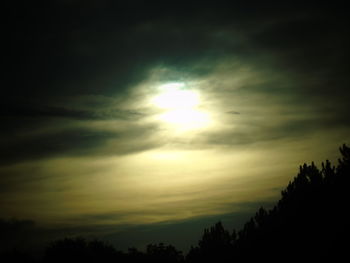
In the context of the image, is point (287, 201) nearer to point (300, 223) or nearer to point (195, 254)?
point (300, 223)

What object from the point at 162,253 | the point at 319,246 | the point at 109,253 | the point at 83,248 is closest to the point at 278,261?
the point at 319,246

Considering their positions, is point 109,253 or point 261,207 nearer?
point 261,207

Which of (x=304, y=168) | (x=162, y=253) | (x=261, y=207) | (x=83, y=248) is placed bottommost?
(x=162, y=253)

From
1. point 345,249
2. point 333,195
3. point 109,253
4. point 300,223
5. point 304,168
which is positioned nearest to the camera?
point 345,249

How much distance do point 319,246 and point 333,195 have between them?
6.54 meters

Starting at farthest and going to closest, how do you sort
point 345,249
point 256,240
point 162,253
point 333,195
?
point 162,253 → point 256,240 → point 333,195 → point 345,249

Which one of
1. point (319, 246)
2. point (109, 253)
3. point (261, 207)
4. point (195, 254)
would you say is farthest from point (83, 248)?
point (319, 246)

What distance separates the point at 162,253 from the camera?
5118 inches

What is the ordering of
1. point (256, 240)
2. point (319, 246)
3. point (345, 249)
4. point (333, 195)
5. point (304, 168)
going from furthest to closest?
point (256, 240) < point (304, 168) < point (333, 195) < point (319, 246) < point (345, 249)

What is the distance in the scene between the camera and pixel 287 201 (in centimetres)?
5288

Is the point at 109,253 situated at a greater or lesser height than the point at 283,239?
lesser

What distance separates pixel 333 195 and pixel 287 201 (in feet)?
35.4

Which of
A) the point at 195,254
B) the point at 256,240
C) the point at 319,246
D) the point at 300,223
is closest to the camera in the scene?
the point at 319,246

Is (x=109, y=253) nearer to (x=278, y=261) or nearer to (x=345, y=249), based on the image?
(x=278, y=261)
